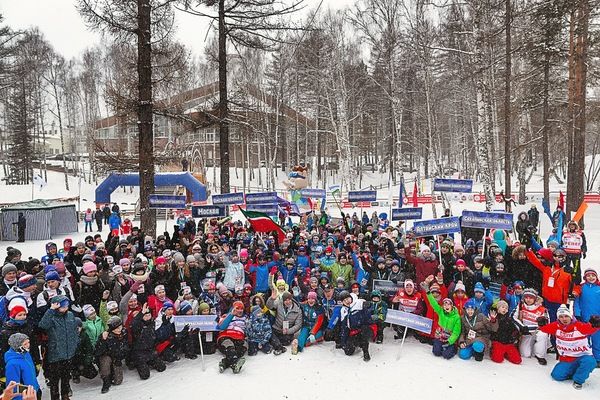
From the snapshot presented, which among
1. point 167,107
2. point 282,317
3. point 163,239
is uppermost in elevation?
point 167,107

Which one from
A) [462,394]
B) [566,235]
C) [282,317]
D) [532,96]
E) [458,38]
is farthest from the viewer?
[458,38]

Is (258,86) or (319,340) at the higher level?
(258,86)

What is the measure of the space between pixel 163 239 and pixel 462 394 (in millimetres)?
7411

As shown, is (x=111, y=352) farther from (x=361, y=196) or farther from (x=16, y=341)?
(x=361, y=196)

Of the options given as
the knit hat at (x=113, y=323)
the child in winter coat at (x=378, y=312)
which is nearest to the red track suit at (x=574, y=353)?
the child in winter coat at (x=378, y=312)

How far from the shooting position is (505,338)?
23.1 feet

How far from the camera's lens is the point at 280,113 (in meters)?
40.0

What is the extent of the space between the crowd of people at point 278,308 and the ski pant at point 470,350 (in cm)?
2

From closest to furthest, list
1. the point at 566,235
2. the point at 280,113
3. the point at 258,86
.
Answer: the point at 566,235, the point at 258,86, the point at 280,113

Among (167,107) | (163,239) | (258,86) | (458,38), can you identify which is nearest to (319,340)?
(163,239)

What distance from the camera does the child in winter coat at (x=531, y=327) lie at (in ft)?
23.2

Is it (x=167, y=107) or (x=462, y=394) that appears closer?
(x=462, y=394)

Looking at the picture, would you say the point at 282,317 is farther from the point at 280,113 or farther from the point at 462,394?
the point at 280,113

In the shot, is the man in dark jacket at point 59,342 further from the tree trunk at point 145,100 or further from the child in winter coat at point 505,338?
the tree trunk at point 145,100
